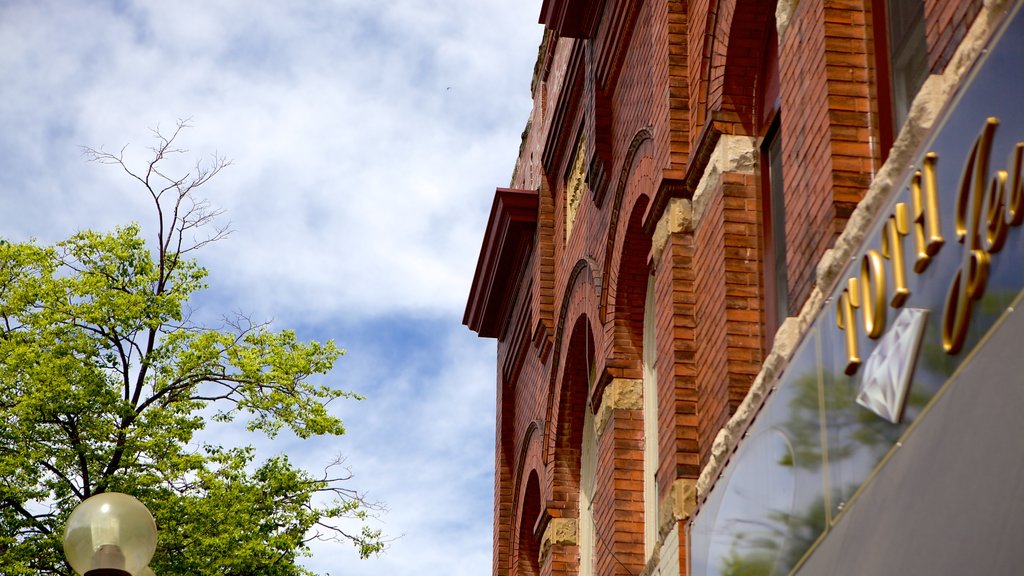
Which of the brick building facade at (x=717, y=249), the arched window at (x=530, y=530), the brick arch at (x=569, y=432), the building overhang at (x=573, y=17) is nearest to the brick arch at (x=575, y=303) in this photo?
the brick building facade at (x=717, y=249)

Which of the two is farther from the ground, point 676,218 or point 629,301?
point 629,301

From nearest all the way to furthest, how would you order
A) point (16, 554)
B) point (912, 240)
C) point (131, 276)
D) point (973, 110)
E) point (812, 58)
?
point (973, 110) < point (912, 240) < point (812, 58) < point (16, 554) < point (131, 276)

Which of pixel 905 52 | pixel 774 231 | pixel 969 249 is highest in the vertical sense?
pixel 774 231

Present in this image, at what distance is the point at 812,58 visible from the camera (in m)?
8.73

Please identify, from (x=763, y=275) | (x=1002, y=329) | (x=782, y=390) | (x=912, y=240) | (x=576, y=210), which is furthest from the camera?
(x=576, y=210)

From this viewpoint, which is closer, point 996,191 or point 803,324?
point 996,191

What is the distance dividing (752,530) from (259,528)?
1323 cm

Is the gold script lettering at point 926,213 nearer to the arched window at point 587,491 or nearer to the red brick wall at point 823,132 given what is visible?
the red brick wall at point 823,132

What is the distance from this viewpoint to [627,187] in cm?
1388

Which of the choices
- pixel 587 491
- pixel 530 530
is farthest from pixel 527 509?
pixel 587 491

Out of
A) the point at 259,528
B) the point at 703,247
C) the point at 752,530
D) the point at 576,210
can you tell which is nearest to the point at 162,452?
the point at 259,528

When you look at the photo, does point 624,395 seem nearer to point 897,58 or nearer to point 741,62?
point 741,62

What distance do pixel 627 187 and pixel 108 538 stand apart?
20.4 feet

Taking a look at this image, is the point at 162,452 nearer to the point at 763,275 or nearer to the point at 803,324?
the point at 763,275
